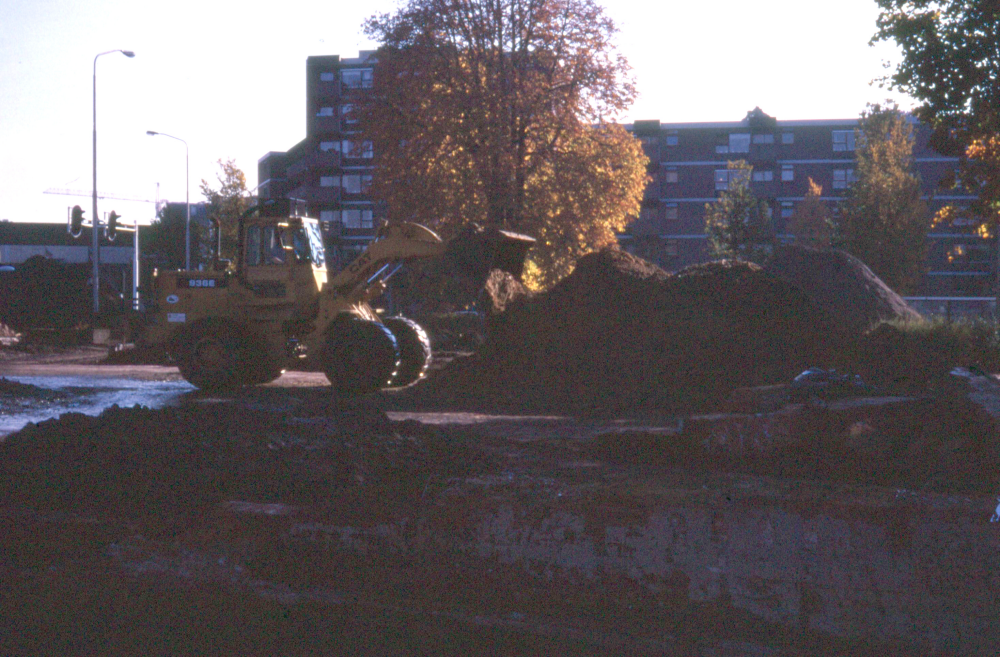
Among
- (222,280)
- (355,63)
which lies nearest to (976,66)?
(222,280)

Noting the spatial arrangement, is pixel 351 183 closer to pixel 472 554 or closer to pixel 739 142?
pixel 739 142

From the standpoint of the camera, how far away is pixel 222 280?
1823 centimetres

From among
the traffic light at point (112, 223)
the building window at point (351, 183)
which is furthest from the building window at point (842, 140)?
the traffic light at point (112, 223)

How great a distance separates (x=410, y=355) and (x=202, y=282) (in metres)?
4.25

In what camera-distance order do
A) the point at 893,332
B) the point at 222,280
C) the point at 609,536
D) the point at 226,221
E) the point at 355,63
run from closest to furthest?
the point at 609,536
the point at 893,332
the point at 222,280
the point at 226,221
the point at 355,63

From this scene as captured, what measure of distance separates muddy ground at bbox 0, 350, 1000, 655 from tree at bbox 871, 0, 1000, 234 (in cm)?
1157

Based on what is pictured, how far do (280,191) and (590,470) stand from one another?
245 ft

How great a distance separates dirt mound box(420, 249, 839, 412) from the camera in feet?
48.2

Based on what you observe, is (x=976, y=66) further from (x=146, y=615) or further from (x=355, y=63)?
(x=355, y=63)

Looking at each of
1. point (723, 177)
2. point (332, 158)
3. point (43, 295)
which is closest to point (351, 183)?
point (332, 158)

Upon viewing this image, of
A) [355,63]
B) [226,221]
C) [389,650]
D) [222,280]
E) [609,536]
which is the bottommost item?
[389,650]

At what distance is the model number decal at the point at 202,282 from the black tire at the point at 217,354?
2.78ft

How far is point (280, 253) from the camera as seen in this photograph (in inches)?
694

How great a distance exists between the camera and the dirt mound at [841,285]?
22398 millimetres
